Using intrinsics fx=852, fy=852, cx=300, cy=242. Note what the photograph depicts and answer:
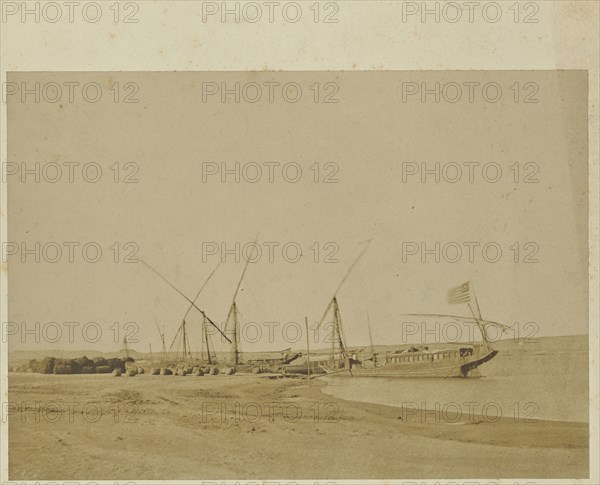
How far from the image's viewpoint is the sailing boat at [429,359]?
124 inches

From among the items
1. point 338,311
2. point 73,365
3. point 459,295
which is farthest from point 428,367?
point 73,365

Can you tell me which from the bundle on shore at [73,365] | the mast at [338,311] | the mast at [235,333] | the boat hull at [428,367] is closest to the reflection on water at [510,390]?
the boat hull at [428,367]

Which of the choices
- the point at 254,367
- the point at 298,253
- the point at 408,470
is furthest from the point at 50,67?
the point at 408,470

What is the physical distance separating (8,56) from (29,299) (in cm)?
91

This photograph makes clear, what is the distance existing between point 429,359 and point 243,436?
75cm

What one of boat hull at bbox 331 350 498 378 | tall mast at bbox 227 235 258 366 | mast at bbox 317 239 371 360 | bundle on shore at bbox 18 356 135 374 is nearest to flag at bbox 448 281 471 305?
boat hull at bbox 331 350 498 378

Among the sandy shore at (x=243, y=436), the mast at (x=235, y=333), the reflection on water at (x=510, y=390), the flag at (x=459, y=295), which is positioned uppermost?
the flag at (x=459, y=295)

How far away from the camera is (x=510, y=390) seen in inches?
124

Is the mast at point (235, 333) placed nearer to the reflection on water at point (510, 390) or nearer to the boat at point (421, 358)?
the boat at point (421, 358)

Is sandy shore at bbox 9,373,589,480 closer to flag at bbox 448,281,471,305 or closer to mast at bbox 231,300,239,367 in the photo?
mast at bbox 231,300,239,367

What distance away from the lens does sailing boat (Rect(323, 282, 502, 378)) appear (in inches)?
124

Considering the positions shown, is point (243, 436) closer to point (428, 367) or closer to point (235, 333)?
point (235, 333)

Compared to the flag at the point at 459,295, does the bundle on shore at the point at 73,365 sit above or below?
below

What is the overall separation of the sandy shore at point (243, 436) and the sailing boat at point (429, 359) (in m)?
0.13
